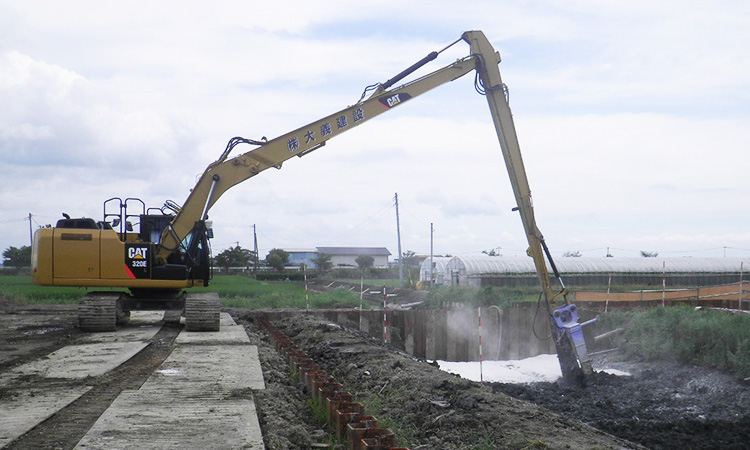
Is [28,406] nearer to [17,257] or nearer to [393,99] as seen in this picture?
[393,99]

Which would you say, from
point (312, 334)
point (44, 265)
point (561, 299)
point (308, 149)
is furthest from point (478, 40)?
point (44, 265)

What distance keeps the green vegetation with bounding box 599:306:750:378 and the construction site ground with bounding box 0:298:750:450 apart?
Answer: 32 cm

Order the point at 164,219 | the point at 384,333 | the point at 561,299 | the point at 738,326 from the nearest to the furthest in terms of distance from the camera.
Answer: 1. the point at 738,326
2. the point at 561,299
3. the point at 164,219
4. the point at 384,333

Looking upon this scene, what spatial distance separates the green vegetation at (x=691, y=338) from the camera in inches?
549

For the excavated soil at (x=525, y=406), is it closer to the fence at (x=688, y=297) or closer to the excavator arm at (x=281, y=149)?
the excavator arm at (x=281, y=149)

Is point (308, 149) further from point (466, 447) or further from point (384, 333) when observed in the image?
point (466, 447)

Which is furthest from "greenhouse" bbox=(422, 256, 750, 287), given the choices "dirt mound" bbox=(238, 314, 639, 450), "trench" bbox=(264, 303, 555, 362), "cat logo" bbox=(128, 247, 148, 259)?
"dirt mound" bbox=(238, 314, 639, 450)

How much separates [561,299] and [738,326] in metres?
3.28

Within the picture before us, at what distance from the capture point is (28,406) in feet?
25.1

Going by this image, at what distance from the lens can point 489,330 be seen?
20219 mm

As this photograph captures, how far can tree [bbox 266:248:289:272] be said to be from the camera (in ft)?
243

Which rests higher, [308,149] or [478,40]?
[478,40]

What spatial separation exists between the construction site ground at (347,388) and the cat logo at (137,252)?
162cm

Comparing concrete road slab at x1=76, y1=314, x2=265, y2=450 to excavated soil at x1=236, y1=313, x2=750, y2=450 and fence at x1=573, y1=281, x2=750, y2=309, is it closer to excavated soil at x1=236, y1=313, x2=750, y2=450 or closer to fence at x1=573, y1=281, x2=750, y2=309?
excavated soil at x1=236, y1=313, x2=750, y2=450
